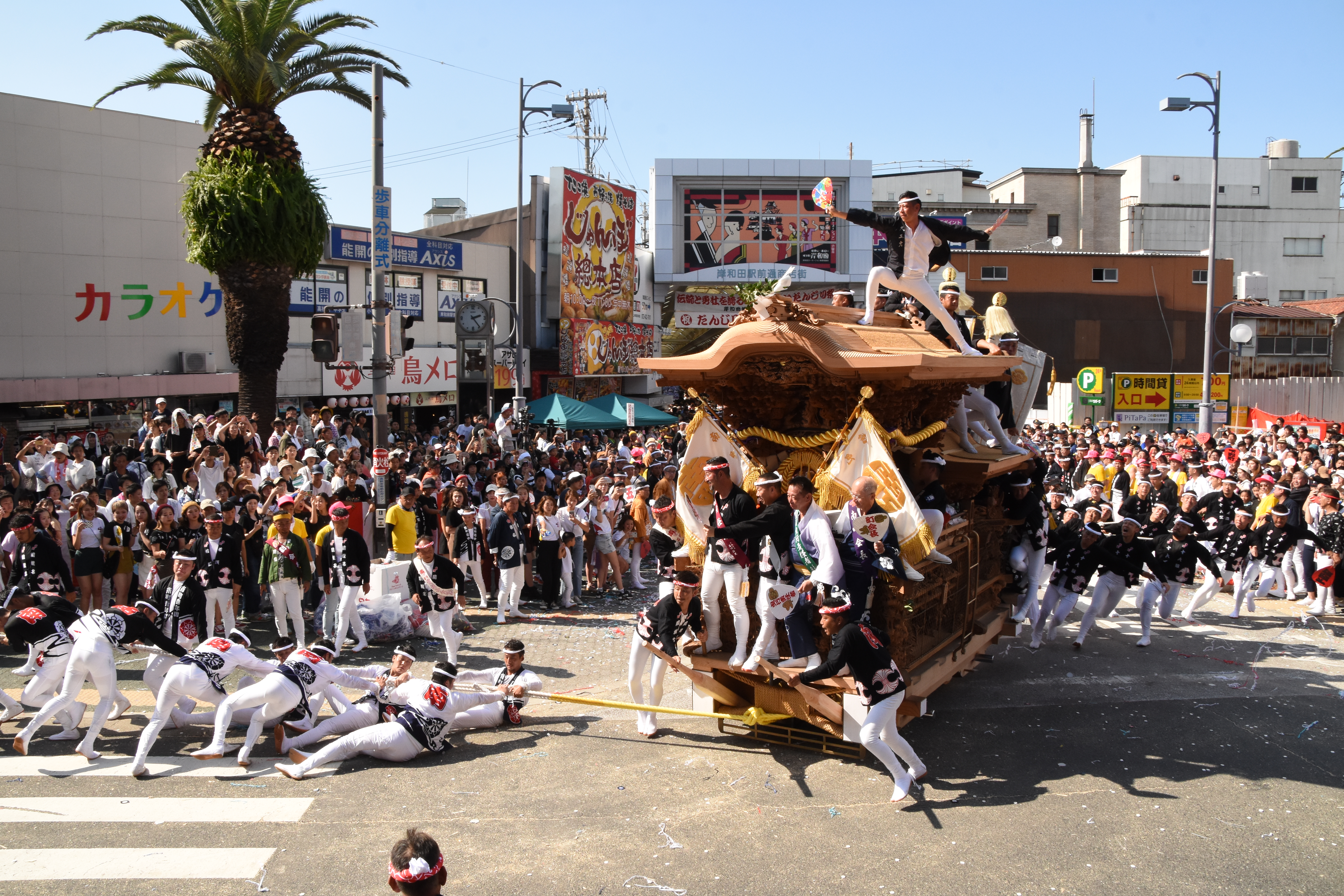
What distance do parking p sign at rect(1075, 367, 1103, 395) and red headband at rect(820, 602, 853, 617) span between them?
2504 centimetres

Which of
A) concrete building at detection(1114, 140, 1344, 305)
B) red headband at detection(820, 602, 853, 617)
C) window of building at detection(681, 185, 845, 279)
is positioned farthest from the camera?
concrete building at detection(1114, 140, 1344, 305)

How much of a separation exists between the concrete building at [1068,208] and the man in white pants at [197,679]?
4773 centimetres

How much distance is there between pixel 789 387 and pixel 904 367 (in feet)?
3.76

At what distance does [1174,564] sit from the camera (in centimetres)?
1143

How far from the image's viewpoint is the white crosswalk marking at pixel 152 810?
21.9ft

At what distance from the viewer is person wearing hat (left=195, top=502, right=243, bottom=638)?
10.0m

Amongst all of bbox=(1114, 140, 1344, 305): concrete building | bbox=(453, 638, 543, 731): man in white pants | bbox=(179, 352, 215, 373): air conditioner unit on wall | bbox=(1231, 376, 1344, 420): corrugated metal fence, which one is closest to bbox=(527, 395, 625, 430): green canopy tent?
bbox=(179, 352, 215, 373): air conditioner unit on wall

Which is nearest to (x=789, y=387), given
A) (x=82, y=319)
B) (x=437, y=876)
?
(x=437, y=876)

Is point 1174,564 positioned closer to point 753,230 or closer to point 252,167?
point 252,167

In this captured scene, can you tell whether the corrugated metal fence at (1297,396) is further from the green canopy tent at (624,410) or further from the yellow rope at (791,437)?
the yellow rope at (791,437)

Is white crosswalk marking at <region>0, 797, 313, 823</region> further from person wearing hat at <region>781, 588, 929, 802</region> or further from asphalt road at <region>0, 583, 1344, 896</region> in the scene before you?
person wearing hat at <region>781, 588, 929, 802</region>

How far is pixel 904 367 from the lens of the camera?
287 inches

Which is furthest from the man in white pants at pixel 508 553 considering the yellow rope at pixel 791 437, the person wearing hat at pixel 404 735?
the yellow rope at pixel 791 437

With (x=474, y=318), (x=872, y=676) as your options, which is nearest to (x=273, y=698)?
(x=872, y=676)
